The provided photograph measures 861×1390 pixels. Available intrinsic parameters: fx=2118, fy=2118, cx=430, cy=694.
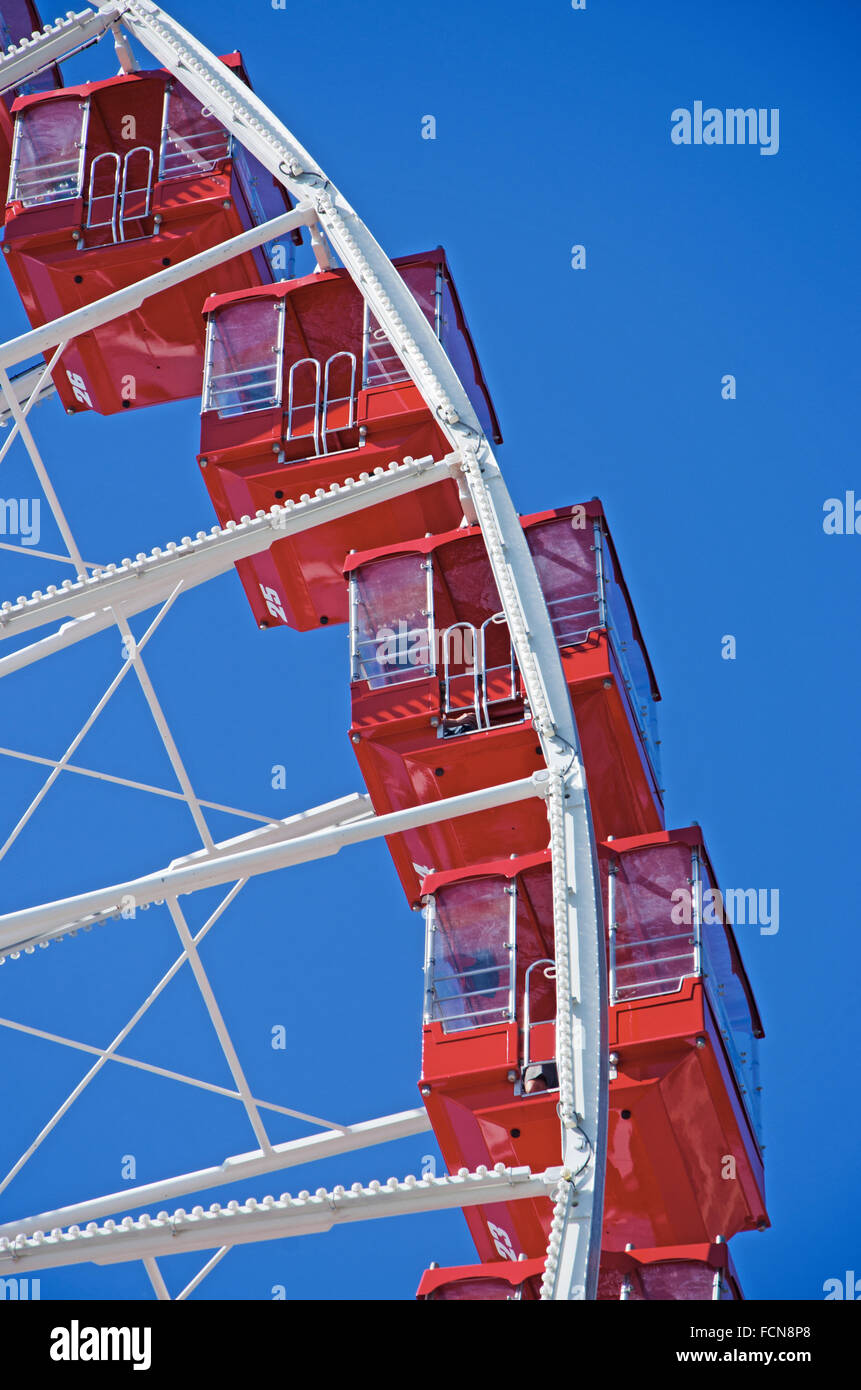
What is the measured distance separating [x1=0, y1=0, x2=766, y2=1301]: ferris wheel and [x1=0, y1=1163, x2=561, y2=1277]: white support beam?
22mm

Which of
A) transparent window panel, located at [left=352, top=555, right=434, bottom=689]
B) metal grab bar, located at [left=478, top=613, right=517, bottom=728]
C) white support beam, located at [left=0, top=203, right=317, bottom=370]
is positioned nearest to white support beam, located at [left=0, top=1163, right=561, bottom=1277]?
metal grab bar, located at [left=478, top=613, right=517, bottom=728]

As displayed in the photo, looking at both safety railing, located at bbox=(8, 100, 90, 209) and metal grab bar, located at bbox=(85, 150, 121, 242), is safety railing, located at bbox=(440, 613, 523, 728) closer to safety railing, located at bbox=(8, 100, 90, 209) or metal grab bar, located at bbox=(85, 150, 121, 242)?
metal grab bar, located at bbox=(85, 150, 121, 242)

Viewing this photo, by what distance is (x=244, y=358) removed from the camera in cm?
2067

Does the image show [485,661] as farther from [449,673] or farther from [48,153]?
[48,153]

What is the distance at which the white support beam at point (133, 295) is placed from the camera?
739 inches

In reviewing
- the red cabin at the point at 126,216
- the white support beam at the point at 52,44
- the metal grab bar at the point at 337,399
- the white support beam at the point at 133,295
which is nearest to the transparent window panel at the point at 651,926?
the metal grab bar at the point at 337,399

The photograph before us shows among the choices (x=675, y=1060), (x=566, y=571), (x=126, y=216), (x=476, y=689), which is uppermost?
(x=126, y=216)

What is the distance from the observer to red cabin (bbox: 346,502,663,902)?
18.1 m

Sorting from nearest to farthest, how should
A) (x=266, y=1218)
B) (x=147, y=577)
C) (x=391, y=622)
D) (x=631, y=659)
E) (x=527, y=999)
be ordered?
1. (x=266, y=1218)
2. (x=527, y=999)
3. (x=147, y=577)
4. (x=391, y=622)
5. (x=631, y=659)

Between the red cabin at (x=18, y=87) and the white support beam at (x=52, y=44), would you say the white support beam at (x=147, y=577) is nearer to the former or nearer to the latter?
the white support beam at (x=52, y=44)

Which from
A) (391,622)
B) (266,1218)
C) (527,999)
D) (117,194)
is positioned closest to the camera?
(266,1218)

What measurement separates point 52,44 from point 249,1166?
1249 cm

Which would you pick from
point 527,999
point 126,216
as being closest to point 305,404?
point 126,216

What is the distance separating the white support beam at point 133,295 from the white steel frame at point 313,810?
20 millimetres
